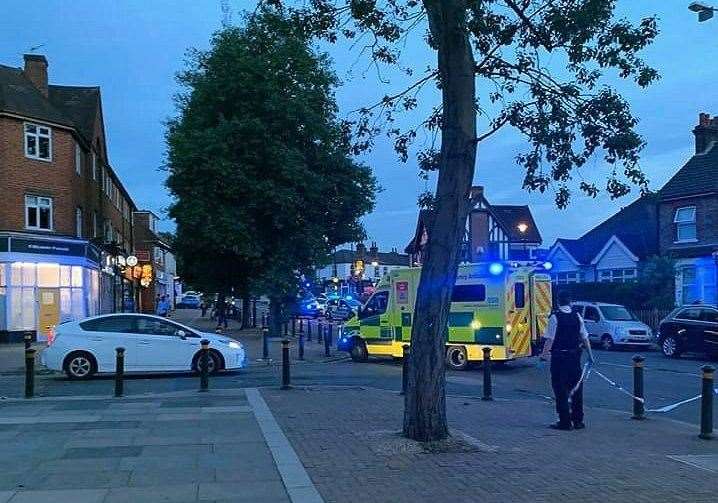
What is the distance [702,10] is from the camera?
60.0 ft

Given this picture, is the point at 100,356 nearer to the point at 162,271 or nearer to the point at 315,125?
the point at 315,125

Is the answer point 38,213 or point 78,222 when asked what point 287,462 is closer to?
point 38,213

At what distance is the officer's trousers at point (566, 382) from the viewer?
10758mm

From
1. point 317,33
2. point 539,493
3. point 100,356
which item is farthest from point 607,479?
point 100,356

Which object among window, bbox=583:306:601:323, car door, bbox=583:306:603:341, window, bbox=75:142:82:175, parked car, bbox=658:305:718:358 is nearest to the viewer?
parked car, bbox=658:305:718:358

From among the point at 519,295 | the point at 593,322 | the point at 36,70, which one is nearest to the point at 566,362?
the point at 519,295

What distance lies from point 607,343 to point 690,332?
4087 mm

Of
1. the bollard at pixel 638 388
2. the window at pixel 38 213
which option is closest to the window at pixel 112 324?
the bollard at pixel 638 388

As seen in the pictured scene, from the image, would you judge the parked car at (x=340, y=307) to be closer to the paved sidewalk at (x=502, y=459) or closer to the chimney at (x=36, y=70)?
the chimney at (x=36, y=70)

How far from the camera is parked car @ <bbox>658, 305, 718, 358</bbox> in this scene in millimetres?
23812

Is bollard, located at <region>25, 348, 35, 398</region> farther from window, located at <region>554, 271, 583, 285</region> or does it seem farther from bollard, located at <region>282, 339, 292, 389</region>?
window, located at <region>554, 271, 583, 285</region>

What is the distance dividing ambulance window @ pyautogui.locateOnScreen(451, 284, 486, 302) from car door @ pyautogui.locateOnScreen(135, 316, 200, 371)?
6741 millimetres

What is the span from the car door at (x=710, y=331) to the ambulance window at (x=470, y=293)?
814 centimetres

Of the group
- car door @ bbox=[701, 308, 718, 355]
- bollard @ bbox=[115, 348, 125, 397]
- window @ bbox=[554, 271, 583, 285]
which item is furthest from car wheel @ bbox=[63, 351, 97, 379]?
window @ bbox=[554, 271, 583, 285]
